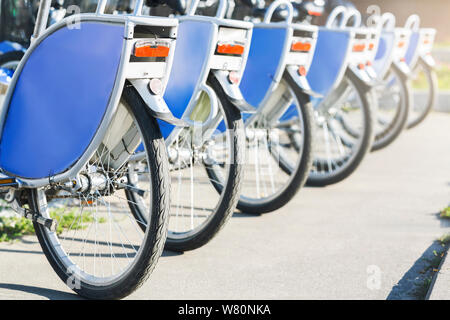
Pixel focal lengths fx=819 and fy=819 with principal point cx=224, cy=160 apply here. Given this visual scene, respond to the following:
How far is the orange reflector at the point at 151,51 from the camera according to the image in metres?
3.28

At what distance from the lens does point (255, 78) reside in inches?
201

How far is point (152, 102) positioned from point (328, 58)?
2.63 meters

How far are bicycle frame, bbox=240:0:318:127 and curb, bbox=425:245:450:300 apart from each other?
1.58 meters

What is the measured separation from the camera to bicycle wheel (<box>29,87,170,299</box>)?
3.35 meters

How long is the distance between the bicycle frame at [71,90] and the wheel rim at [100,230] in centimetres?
12

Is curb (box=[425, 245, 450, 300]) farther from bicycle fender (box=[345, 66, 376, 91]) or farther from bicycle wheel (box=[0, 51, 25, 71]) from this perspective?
bicycle wheel (box=[0, 51, 25, 71])

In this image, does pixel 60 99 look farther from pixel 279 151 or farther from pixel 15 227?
pixel 279 151

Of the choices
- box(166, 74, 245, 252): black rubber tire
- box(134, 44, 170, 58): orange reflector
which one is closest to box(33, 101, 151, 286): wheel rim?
box(134, 44, 170, 58): orange reflector

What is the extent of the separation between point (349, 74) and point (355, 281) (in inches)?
95.1

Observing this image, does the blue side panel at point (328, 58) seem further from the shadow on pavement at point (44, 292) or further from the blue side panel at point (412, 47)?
the shadow on pavement at point (44, 292)

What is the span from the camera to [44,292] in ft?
11.8

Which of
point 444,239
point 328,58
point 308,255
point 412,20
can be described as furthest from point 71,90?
point 412,20

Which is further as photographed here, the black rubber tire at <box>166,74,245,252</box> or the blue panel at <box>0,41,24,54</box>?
the blue panel at <box>0,41,24,54</box>
